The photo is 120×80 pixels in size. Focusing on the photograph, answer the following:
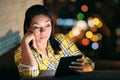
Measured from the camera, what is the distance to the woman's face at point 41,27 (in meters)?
2.10

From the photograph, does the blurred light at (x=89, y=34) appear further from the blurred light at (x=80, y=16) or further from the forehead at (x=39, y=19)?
the forehead at (x=39, y=19)

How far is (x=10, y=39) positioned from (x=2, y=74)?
0.87 metres

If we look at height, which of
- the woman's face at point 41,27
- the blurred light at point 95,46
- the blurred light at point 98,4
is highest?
the blurred light at point 98,4

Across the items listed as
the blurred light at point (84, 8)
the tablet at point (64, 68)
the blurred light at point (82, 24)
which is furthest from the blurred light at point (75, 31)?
the tablet at point (64, 68)

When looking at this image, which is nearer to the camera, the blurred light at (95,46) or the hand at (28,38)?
the hand at (28,38)

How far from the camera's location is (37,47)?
221 cm

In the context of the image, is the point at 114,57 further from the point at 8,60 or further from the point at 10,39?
the point at 8,60

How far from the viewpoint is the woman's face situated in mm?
2102

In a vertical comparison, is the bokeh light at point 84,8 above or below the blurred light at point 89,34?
above

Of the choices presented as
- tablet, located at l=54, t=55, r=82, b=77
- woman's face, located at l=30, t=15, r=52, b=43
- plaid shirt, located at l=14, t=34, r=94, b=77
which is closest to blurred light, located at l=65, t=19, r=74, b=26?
plaid shirt, located at l=14, t=34, r=94, b=77

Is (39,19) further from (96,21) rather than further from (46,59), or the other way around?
(96,21)

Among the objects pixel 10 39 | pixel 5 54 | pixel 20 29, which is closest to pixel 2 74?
pixel 5 54

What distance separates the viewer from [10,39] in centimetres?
304

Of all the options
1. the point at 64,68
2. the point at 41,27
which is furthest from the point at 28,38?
the point at 64,68
